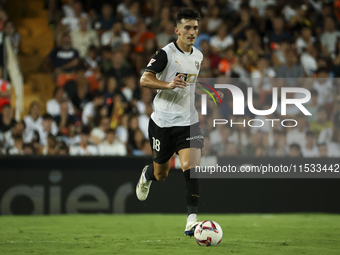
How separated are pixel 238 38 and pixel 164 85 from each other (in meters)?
8.17

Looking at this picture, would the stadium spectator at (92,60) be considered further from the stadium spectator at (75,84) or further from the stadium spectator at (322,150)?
the stadium spectator at (322,150)

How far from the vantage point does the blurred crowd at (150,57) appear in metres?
10.5

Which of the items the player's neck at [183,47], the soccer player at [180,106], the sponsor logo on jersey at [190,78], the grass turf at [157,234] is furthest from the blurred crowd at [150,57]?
the player's neck at [183,47]

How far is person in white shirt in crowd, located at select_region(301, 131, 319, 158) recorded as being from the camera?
1023 centimetres

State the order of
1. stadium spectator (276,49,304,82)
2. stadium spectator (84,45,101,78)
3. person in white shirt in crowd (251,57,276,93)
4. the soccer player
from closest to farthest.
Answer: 1. the soccer player
2. person in white shirt in crowd (251,57,276,93)
3. stadium spectator (276,49,304,82)
4. stadium spectator (84,45,101,78)

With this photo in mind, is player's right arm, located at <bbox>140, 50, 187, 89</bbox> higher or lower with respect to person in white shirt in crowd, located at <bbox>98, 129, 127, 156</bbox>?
higher

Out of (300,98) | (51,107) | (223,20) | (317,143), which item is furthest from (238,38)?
(51,107)

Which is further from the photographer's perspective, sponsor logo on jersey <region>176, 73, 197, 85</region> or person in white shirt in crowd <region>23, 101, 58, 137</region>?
person in white shirt in crowd <region>23, 101, 58, 137</region>

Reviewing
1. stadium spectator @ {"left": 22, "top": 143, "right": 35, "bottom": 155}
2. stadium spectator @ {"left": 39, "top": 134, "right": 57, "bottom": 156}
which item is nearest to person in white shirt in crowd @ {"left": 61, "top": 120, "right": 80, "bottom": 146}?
stadium spectator @ {"left": 39, "top": 134, "right": 57, "bottom": 156}

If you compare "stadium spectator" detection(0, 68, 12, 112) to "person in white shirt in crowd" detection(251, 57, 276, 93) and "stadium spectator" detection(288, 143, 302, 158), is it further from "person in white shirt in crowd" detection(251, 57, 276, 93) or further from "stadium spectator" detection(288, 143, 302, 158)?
"stadium spectator" detection(288, 143, 302, 158)

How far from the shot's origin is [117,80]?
1250 cm

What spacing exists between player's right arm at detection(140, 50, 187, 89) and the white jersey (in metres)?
0.05

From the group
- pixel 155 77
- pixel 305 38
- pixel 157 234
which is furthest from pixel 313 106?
pixel 155 77

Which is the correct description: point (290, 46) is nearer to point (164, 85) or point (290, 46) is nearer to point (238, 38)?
point (238, 38)
